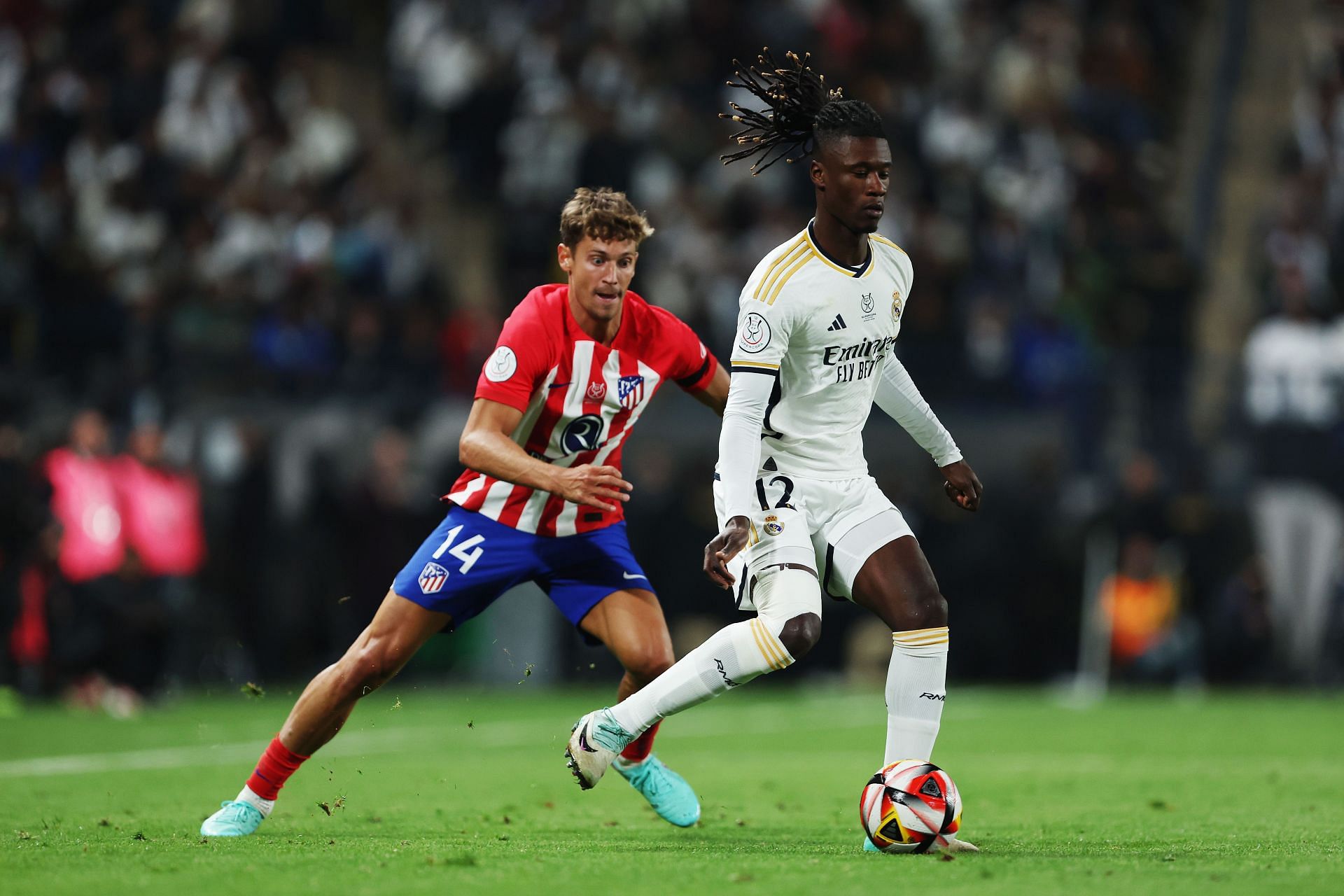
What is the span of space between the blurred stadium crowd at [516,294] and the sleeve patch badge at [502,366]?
8.72 meters

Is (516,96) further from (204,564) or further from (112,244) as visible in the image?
(204,564)

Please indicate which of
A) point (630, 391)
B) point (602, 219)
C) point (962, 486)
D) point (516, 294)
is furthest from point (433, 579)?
point (516, 294)

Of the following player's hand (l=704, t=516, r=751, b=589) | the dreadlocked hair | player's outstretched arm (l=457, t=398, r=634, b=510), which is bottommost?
player's hand (l=704, t=516, r=751, b=589)

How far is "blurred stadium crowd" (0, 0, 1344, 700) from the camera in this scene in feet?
53.7

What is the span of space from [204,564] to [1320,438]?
408 inches

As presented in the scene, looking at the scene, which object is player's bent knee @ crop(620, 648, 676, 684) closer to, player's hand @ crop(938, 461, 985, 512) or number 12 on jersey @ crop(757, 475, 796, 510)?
number 12 on jersey @ crop(757, 475, 796, 510)

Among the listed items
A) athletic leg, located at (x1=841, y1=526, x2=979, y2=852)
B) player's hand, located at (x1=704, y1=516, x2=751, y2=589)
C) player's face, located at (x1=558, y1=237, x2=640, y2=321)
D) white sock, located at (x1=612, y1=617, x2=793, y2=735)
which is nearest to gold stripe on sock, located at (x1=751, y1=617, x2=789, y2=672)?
white sock, located at (x1=612, y1=617, x2=793, y2=735)

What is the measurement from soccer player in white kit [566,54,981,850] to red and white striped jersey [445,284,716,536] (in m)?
0.59

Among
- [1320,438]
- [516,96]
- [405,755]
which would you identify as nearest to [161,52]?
[516,96]

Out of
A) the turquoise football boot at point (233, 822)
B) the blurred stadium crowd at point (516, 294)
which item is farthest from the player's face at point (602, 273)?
the blurred stadium crowd at point (516, 294)

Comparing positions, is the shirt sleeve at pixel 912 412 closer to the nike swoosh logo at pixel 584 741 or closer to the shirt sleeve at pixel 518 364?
the shirt sleeve at pixel 518 364

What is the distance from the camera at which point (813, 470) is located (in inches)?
276

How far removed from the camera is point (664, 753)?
11750 millimetres

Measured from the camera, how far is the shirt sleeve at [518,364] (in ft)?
22.9
